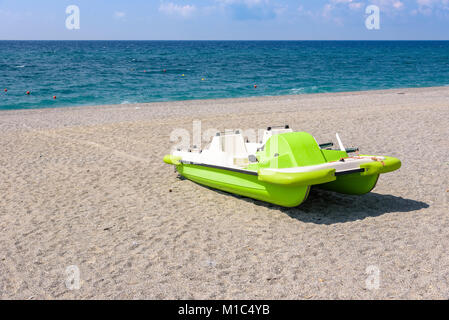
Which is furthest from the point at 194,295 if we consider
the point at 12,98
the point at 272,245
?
the point at 12,98

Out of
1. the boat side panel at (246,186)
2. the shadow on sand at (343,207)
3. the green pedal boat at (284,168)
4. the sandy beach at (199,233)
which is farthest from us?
the shadow on sand at (343,207)

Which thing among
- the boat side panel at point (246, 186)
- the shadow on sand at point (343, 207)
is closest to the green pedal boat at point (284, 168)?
the boat side panel at point (246, 186)

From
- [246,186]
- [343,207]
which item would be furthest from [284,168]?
[343,207]

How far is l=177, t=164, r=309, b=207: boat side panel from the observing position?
651 centimetres

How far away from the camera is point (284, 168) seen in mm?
6391

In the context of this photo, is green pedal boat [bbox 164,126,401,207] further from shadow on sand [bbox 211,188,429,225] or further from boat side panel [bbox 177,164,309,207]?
shadow on sand [bbox 211,188,429,225]

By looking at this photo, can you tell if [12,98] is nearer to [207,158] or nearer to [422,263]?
[207,158]

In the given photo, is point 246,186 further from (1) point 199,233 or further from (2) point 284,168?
(1) point 199,233

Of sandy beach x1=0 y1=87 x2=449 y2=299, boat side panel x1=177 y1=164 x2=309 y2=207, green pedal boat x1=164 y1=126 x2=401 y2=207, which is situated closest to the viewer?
sandy beach x1=0 y1=87 x2=449 y2=299

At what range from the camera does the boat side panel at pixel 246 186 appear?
21.4ft

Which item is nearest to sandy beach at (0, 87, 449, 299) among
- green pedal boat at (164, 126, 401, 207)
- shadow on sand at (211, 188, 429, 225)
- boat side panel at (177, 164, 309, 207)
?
shadow on sand at (211, 188, 429, 225)

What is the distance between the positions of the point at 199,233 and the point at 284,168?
160cm

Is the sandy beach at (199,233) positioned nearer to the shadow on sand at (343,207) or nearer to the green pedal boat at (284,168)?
the shadow on sand at (343,207)

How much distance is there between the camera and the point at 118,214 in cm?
710
